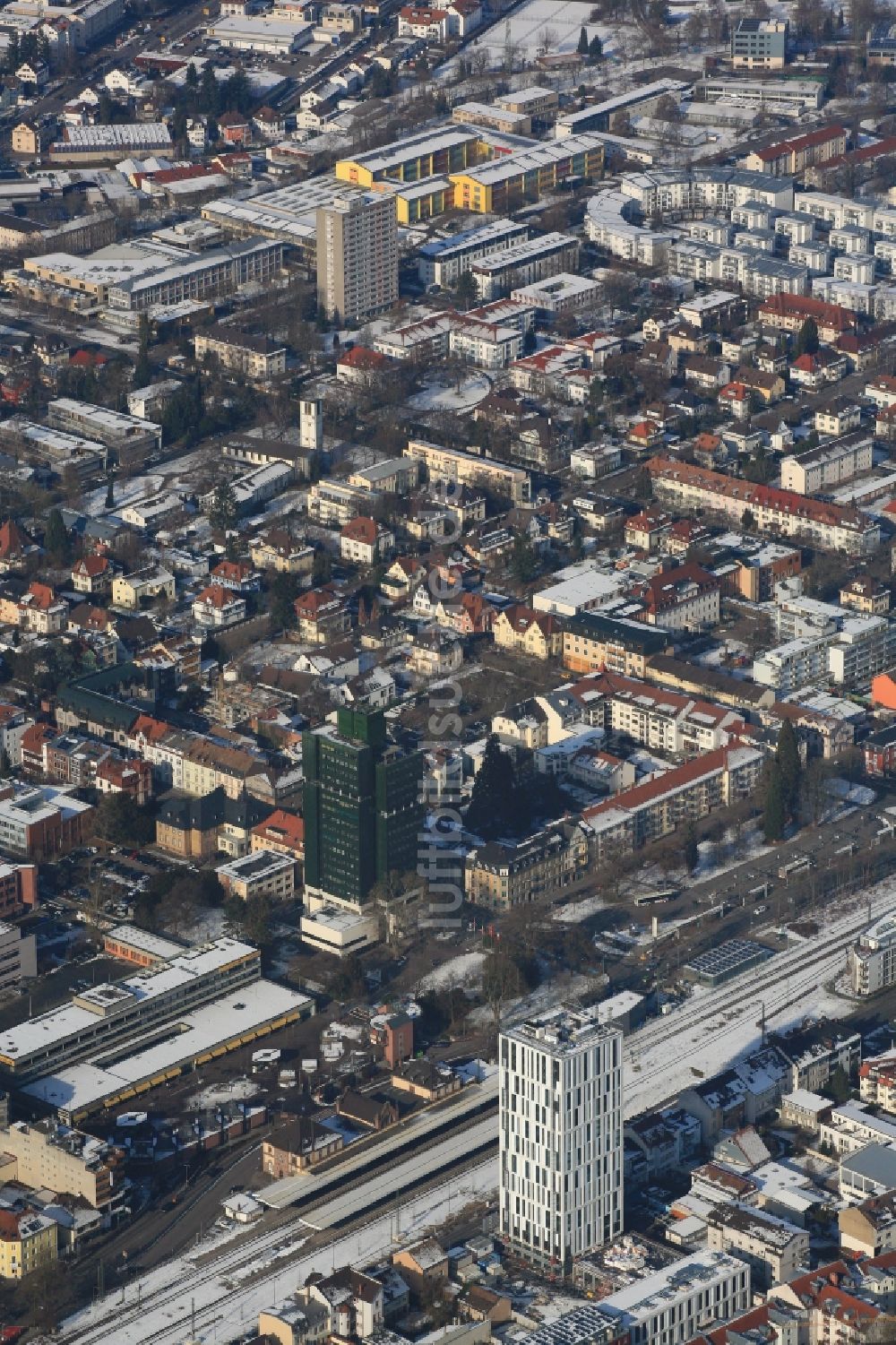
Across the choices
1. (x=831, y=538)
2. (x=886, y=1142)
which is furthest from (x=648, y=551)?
(x=886, y=1142)

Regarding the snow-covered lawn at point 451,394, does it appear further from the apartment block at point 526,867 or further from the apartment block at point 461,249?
the apartment block at point 526,867

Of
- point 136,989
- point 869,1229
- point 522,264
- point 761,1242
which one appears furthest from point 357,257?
point 869,1229

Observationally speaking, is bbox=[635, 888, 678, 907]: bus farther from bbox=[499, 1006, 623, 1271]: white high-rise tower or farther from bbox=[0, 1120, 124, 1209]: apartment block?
bbox=[0, 1120, 124, 1209]: apartment block

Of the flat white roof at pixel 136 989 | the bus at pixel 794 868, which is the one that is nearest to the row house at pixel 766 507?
the bus at pixel 794 868

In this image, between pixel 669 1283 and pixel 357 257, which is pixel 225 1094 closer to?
pixel 669 1283

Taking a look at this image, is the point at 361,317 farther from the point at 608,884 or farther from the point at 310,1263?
the point at 310,1263

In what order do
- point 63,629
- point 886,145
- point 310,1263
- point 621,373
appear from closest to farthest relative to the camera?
point 310,1263 < point 63,629 < point 621,373 < point 886,145
